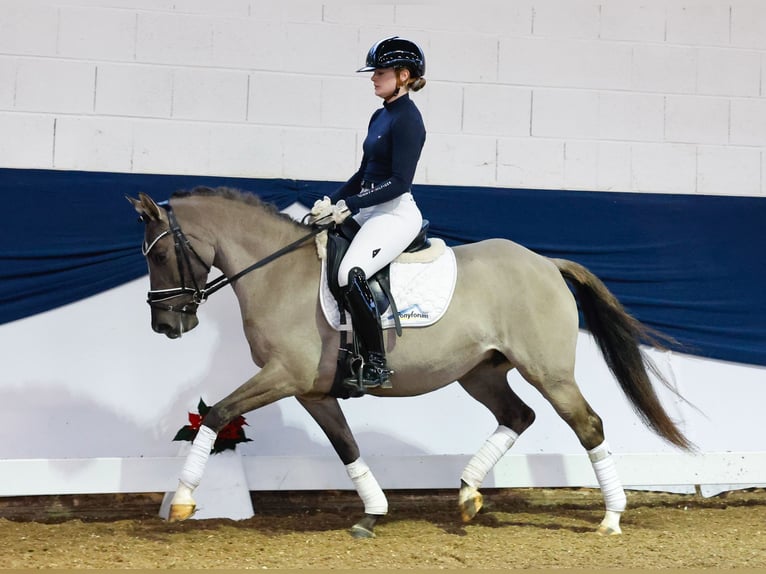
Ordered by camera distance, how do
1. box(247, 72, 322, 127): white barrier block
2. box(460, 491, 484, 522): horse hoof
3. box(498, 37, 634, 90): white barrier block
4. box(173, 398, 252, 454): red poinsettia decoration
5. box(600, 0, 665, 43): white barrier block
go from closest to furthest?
box(460, 491, 484, 522): horse hoof < box(173, 398, 252, 454): red poinsettia decoration < box(247, 72, 322, 127): white barrier block < box(498, 37, 634, 90): white barrier block < box(600, 0, 665, 43): white barrier block

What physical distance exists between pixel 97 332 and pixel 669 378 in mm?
3421

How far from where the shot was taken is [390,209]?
4.29 metres

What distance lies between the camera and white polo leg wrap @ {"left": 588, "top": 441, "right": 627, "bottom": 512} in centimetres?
441

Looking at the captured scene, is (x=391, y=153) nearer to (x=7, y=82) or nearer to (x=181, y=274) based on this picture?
(x=181, y=274)

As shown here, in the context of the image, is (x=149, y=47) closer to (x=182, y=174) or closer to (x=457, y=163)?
(x=182, y=174)

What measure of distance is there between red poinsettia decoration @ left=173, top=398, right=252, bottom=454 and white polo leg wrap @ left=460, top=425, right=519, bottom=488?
47.6 inches

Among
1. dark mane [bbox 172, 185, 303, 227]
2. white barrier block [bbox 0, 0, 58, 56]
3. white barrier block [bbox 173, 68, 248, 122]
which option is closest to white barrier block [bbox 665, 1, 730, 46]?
white barrier block [bbox 173, 68, 248, 122]

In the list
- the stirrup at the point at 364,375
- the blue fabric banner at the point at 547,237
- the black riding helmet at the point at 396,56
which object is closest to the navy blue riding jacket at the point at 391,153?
the black riding helmet at the point at 396,56

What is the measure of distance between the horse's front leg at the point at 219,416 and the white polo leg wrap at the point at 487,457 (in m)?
0.97

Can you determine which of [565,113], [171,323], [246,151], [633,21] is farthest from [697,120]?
[171,323]

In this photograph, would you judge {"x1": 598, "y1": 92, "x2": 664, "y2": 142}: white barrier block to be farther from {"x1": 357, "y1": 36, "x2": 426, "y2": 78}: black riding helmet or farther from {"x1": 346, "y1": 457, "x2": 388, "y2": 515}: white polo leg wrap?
{"x1": 346, "y1": 457, "x2": 388, "y2": 515}: white polo leg wrap

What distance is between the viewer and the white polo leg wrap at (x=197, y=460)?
12.7 feet

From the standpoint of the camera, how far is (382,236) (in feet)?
13.6

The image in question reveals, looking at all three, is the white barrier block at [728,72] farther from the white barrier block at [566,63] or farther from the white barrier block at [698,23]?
the white barrier block at [566,63]
